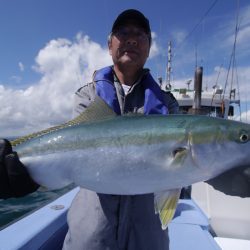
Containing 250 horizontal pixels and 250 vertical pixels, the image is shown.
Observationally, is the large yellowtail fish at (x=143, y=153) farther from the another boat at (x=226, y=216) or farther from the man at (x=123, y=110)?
the another boat at (x=226, y=216)

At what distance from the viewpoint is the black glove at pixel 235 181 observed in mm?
2240

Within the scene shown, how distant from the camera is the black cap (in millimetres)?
3086

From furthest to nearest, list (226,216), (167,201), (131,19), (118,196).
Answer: (226,216) → (131,19) → (118,196) → (167,201)

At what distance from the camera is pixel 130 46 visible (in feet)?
9.64

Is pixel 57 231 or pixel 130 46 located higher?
pixel 130 46

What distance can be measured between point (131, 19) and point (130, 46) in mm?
354

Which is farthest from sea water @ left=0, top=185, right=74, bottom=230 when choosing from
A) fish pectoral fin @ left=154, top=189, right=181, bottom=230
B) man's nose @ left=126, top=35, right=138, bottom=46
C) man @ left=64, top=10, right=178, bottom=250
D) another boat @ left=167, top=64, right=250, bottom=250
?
fish pectoral fin @ left=154, top=189, right=181, bottom=230

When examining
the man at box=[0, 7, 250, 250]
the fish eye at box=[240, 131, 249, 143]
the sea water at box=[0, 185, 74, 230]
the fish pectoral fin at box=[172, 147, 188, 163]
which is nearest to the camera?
the fish pectoral fin at box=[172, 147, 188, 163]

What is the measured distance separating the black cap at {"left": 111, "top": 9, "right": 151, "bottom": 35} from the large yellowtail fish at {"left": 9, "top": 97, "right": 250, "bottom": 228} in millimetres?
1151

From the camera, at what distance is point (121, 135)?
2264 mm

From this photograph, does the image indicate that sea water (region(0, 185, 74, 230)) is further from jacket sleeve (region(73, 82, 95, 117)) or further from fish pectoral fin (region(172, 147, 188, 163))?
fish pectoral fin (region(172, 147, 188, 163))

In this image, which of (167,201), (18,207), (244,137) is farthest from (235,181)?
(18,207)

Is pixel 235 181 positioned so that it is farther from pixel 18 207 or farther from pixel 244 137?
pixel 18 207

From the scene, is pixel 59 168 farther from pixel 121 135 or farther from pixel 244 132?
pixel 244 132
